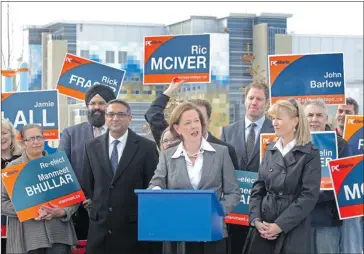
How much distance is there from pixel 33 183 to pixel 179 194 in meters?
2.06

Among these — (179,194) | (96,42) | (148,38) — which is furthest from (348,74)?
(179,194)

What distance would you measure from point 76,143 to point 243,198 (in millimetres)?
1704

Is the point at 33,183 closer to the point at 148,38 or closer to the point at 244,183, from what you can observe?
the point at 244,183

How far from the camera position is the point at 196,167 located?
692cm

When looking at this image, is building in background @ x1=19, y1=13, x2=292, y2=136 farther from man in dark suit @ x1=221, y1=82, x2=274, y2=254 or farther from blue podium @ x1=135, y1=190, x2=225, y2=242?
blue podium @ x1=135, y1=190, x2=225, y2=242

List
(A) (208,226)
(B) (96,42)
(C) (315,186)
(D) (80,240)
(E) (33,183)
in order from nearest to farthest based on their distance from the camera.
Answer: (A) (208,226), (C) (315,186), (E) (33,183), (D) (80,240), (B) (96,42)

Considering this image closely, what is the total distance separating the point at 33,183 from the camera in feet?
25.8

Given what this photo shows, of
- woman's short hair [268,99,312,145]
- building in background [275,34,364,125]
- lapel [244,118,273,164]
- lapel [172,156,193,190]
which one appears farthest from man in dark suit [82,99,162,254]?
building in background [275,34,364,125]

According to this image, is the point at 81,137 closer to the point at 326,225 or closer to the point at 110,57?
the point at 326,225

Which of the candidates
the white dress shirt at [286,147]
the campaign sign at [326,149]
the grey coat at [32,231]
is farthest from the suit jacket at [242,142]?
the grey coat at [32,231]

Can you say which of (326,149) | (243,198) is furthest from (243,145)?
(326,149)

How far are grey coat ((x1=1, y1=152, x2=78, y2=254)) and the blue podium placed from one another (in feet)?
5.67

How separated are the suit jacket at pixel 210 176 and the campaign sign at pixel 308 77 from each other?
261cm

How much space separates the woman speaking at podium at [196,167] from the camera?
6836 mm
